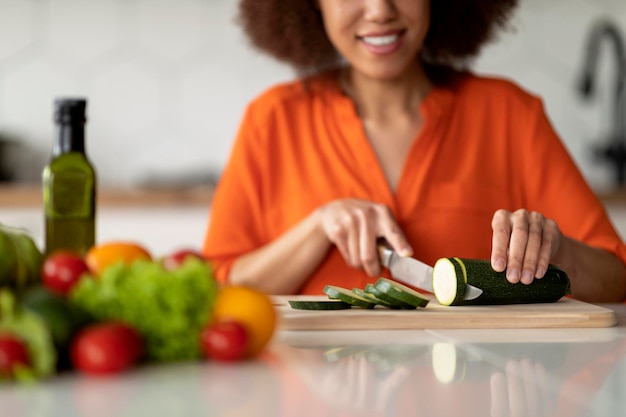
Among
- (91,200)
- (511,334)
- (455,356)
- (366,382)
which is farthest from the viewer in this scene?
(91,200)

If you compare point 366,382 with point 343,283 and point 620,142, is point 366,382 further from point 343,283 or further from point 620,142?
point 620,142

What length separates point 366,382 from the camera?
2.28 ft

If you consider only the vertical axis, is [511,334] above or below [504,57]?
below

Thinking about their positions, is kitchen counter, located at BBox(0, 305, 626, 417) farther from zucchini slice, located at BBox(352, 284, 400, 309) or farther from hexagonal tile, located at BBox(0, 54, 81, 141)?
hexagonal tile, located at BBox(0, 54, 81, 141)

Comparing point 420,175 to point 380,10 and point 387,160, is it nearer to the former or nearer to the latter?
point 387,160

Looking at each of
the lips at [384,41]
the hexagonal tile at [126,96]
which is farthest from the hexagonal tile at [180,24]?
the lips at [384,41]

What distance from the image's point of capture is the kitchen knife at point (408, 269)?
135cm

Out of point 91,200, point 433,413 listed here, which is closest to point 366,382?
point 433,413

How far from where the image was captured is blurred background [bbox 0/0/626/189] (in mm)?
3205

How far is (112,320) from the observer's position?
27.9 inches

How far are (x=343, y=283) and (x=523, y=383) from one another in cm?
102

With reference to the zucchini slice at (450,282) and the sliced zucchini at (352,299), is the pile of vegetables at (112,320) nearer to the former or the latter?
the sliced zucchini at (352,299)

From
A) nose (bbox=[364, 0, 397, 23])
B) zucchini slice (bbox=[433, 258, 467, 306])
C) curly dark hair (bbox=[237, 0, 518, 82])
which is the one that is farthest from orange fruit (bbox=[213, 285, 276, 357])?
curly dark hair (bbox=[237, 0, 518, 82])

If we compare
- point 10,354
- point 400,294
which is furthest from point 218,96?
point 10,354
